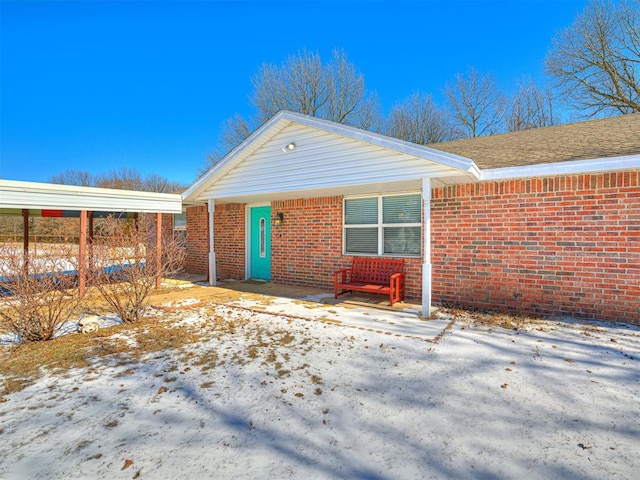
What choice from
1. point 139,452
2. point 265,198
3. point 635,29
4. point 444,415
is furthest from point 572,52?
point 139,452

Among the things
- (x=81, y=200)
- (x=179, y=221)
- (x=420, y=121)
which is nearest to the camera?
(x=81, y=200)

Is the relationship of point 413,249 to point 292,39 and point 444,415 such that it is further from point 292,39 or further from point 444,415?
point 292,39

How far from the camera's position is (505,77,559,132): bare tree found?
1988cm

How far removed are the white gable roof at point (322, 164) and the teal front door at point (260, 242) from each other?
3.48 ft

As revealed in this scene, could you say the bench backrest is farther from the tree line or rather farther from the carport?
the tree line

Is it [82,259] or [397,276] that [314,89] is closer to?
[397,276]

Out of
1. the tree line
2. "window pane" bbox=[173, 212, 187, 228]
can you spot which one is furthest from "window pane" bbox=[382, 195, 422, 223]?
the tree line

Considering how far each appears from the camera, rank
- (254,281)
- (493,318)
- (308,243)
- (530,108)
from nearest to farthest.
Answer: (493,318)
(308,243)
(254,281)
(530,108)

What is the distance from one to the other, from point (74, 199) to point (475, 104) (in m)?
23.0

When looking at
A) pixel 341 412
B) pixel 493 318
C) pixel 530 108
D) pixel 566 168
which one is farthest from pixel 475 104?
pixel 341 412

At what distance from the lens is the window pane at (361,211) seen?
7977mm

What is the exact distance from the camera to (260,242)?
10.2 m

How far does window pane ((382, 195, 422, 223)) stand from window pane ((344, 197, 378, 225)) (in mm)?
260

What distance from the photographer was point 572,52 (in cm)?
1742
